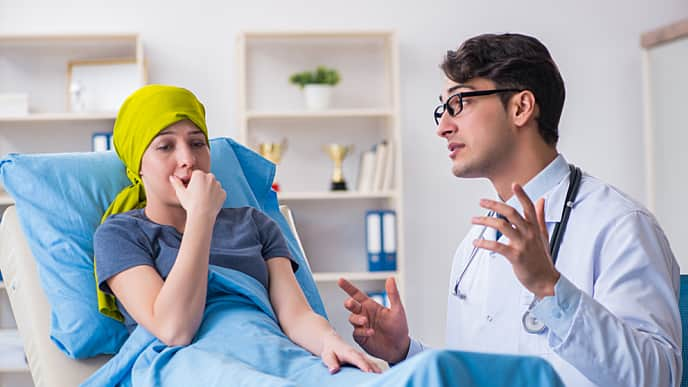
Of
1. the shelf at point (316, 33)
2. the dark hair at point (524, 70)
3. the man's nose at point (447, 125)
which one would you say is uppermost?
the shelf at point (316, 33)

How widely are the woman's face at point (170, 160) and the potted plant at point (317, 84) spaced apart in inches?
87.3

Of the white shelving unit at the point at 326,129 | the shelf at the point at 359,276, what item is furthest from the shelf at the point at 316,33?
the shelf at the point at 359,276

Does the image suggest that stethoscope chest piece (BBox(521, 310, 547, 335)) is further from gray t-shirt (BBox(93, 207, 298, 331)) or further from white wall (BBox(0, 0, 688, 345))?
white wall (BBox(0, 0, 688, 345))

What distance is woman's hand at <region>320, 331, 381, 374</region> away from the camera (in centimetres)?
143

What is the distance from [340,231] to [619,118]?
1.47m

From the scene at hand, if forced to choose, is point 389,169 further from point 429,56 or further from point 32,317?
point 32,317

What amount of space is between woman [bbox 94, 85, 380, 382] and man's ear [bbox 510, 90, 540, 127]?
0.56m

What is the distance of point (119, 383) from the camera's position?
1.72 metres

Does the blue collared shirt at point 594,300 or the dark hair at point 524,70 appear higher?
the dark hair at point 524,70

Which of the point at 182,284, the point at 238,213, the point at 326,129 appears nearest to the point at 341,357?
the point at 182,284

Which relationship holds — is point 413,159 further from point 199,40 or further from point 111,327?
point 111,327

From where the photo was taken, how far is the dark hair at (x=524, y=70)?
71.4 inches

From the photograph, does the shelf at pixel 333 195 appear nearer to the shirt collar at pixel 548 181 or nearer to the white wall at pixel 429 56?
the white wall at pixel 429 56

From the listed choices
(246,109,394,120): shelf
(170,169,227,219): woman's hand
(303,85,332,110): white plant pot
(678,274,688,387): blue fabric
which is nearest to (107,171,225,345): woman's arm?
(170,169,227,219): woman's hand
